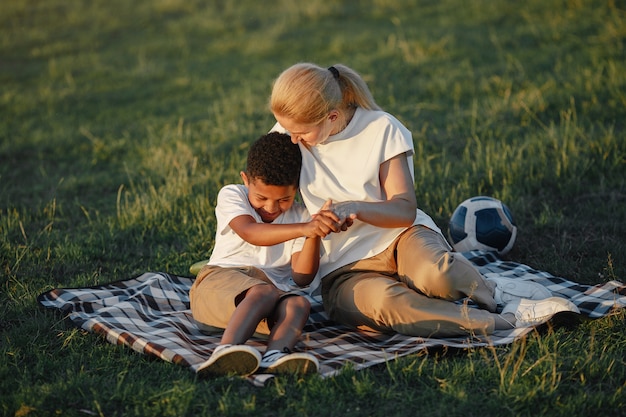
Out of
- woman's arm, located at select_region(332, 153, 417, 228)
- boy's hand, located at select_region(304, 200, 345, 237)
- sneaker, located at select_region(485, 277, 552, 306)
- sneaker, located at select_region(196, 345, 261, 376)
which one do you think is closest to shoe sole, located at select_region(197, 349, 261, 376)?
sneaker, located at select_region(196, 345, 261, 376)

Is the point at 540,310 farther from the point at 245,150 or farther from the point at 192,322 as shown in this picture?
the point at 245,150

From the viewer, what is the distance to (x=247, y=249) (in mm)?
4523

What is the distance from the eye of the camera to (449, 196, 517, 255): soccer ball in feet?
17.6

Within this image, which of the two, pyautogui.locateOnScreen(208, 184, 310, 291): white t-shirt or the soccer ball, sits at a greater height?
pyautogui.locateOnScreen(208, 184, 310, 291): white t-shirt

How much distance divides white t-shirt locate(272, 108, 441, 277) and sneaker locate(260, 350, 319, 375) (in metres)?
1.01

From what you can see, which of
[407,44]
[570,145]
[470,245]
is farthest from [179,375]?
[407,44]

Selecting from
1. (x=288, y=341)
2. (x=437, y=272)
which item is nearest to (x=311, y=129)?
(x=437, y=272)

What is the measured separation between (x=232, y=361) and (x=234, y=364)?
27 millimetres

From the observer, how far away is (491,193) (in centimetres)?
642

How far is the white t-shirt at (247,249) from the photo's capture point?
447cm

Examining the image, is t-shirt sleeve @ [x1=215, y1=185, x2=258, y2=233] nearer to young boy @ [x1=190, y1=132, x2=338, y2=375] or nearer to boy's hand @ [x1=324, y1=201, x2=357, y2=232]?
young boy @ [x1=190, y1=132, x2=338, y2=375]

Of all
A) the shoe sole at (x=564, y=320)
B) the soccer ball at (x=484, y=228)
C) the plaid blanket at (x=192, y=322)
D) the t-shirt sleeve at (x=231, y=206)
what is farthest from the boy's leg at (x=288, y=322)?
the soccer ball at (x=484, y=228)

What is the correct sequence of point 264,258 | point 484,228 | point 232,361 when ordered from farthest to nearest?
1. point 484,228
2. point 264,258
3. point 232,361

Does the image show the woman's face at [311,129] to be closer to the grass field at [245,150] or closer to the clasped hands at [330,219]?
the clasped hands at [330,219]
